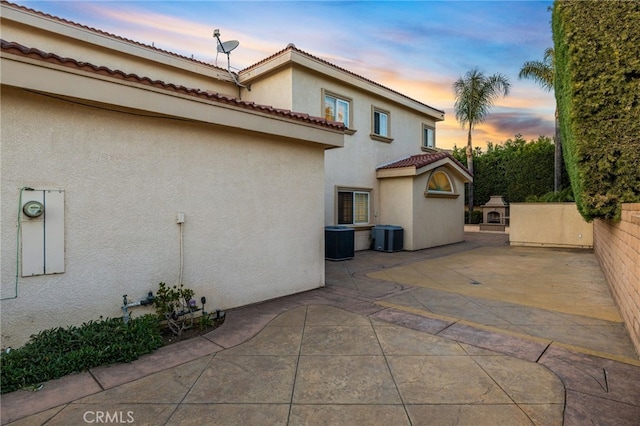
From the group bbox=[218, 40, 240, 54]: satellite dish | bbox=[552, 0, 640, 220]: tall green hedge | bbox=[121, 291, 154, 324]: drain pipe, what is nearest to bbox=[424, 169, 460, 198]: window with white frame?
bbox=[552, 0, 640, 220]: tall green hedge

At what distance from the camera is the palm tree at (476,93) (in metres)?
21.4

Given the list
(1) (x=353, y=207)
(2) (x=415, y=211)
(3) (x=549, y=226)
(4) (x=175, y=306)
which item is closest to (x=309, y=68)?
(1) (x=353, y=207)

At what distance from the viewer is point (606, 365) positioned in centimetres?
374

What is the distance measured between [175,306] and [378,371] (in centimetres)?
340

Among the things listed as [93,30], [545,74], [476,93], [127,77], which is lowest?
[127,77]

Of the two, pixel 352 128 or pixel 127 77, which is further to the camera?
pixel 352 128

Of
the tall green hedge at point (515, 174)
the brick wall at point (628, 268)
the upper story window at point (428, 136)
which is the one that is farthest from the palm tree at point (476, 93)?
the brick wall at point (628, 268)

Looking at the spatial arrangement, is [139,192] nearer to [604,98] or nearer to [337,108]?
[604,98]

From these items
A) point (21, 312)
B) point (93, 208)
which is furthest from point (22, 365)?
point (93, 208)

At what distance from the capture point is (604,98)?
6047 millimetres

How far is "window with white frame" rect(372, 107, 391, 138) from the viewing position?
14109 mm

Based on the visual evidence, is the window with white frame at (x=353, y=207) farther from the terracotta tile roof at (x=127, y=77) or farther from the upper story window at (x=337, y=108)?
the terracotta tile roof at (x=127, y=77)

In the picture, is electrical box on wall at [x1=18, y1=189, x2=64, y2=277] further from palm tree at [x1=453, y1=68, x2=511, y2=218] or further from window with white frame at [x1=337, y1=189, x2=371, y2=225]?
palm tree at [x1=453, y1=68, x2=511, y2=218]

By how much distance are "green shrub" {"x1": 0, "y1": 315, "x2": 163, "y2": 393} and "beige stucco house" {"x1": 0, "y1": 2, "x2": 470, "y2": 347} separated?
0.30m
